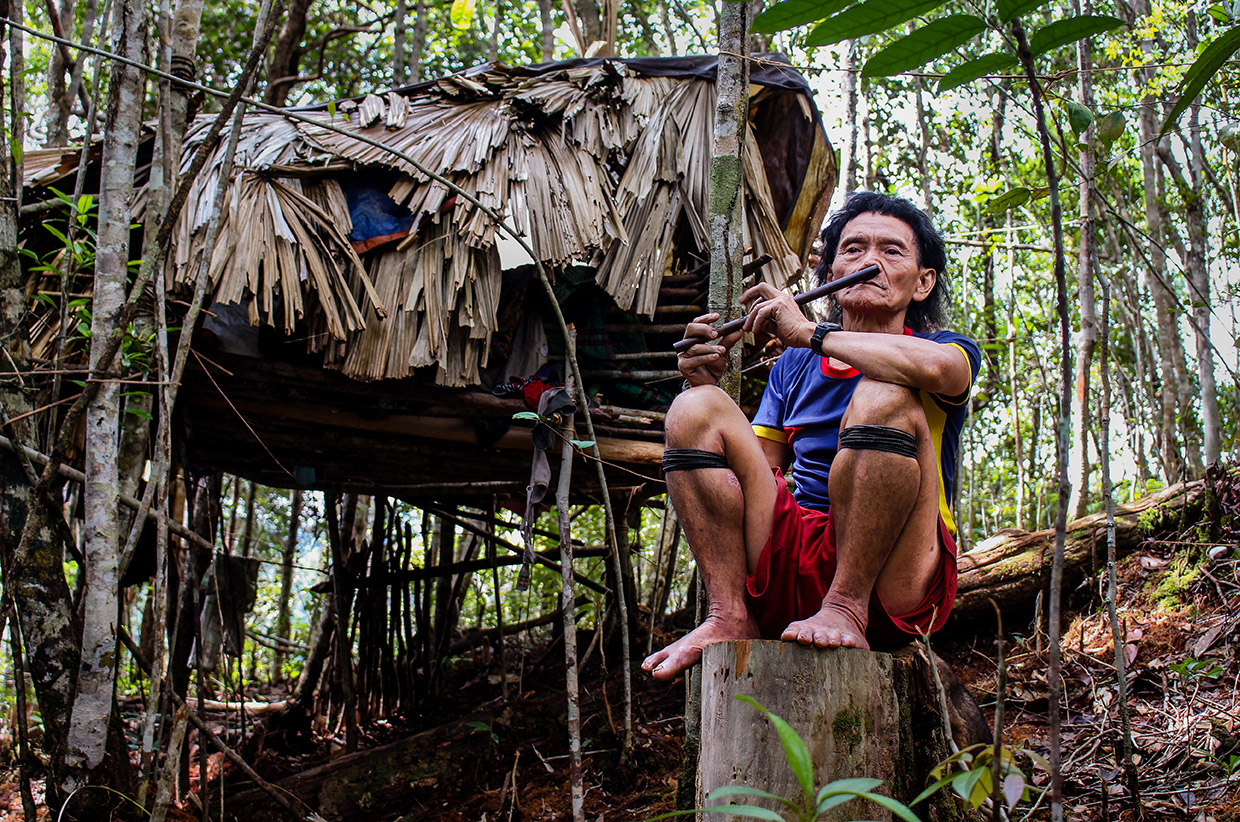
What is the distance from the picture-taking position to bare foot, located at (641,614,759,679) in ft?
6.73

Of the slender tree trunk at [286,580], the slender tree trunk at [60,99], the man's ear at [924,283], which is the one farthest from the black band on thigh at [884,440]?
the slender tree trunk at [286,580]

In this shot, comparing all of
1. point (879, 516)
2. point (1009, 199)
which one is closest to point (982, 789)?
point (879, 516)

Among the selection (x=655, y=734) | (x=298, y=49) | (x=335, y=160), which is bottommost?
(x=655, y=734)

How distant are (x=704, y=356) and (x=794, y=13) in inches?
52.5

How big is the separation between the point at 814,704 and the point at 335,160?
120 inches

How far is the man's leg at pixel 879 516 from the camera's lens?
74.9 inches

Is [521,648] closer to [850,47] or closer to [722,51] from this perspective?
[722,51]

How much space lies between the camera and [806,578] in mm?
2139

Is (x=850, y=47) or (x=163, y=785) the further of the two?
(x=850, y=47)

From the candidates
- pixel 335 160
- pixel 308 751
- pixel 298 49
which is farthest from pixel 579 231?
pixel 298 49

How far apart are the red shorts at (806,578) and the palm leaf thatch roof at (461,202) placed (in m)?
1.88

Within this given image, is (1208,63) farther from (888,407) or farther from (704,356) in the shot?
(704,356)

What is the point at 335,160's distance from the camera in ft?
12.4

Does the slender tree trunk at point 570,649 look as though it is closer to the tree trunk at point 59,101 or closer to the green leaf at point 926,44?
the green leaf at point 926,44
